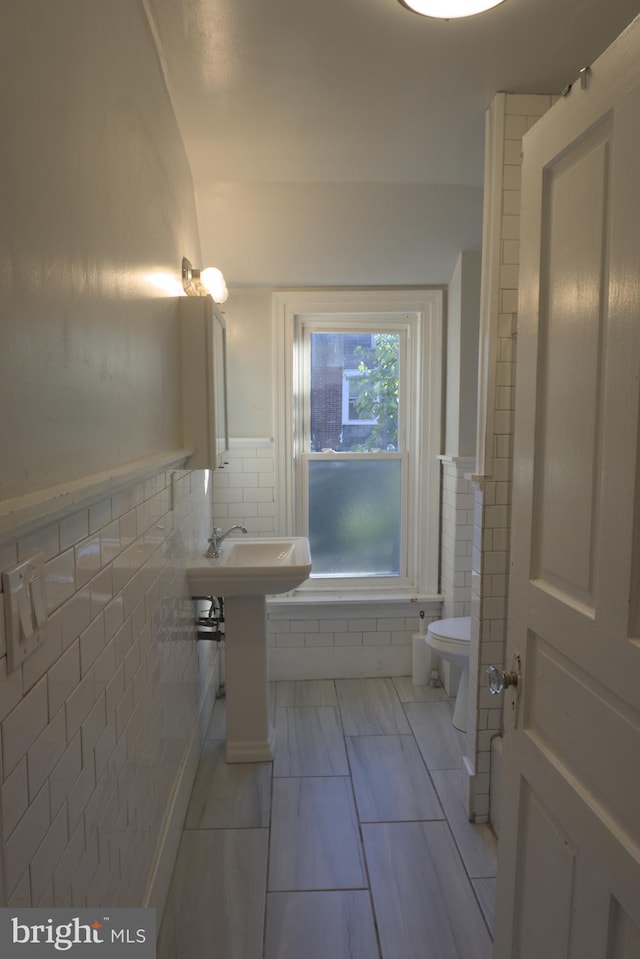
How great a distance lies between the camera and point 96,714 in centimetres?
115

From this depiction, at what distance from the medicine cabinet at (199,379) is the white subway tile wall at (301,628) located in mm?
1054

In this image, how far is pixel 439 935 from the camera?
166 centimetres

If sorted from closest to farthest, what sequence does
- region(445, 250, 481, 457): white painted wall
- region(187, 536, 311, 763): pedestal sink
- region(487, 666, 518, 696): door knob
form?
region(487, 666, 518, 696): door knob → region(187, 536, 311, 763): pedestal sink → region(445, 250, 481, 457): white painted wall

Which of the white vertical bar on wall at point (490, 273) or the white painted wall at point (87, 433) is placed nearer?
the white painted wall at point (87, 433)

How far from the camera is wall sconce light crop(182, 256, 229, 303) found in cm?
226

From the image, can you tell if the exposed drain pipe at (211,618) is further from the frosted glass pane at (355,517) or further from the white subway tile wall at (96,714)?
the frosted glass pane at (355,517)

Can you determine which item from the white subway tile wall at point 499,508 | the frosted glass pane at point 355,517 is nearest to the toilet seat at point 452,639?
the white subway tile wall at point 499,508

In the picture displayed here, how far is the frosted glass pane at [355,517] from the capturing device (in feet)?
11.4

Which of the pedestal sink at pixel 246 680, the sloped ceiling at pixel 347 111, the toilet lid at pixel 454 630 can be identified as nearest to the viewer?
the sloped ceiling at pixel 347 111

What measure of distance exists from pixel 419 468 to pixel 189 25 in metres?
2.34

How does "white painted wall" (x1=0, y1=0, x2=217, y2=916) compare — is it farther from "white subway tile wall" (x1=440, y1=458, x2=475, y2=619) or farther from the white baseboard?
"white subway tile wall" (x1=440, y1=458, x2=475, y2=619)

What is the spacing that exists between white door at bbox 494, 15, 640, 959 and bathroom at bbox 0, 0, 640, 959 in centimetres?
85

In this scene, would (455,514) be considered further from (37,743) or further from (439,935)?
(37,743)

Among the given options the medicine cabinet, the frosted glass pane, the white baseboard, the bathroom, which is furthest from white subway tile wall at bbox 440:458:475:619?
the medicine cabinet
